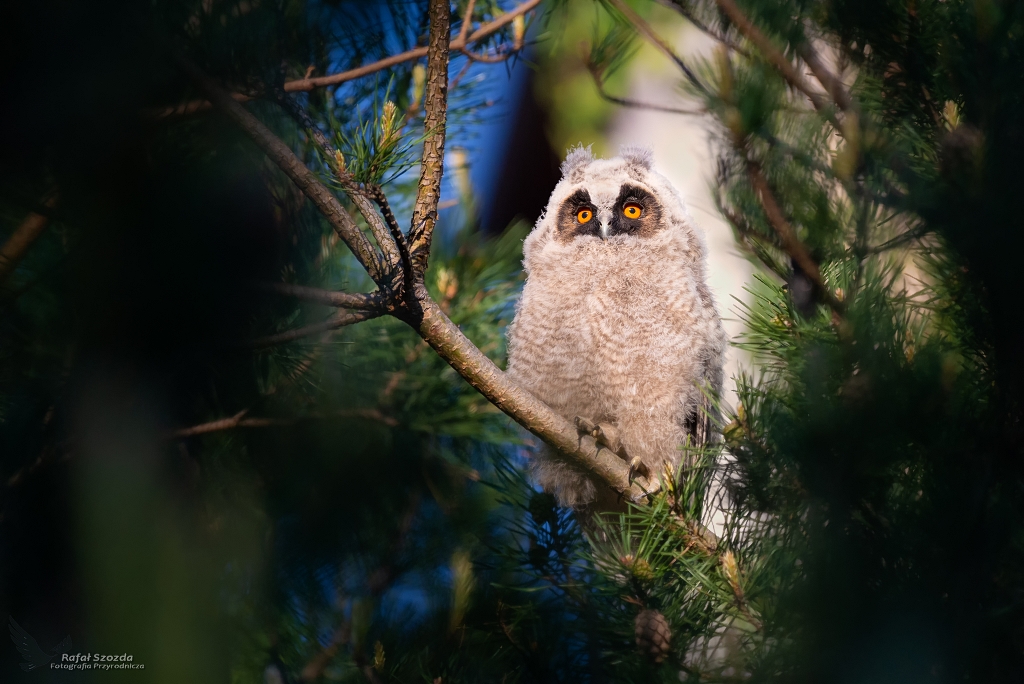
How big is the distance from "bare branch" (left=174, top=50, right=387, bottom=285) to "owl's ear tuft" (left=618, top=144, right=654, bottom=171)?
1.08 m

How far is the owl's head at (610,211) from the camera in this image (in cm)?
200

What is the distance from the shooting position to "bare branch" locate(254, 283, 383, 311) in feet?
4.06

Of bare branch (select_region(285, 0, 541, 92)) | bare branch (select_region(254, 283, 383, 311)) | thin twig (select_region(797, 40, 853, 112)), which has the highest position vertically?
bare branch (select_region(285, 0, 541, 92))

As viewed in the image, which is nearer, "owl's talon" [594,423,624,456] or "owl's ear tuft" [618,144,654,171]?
"owl's talon" [594,423,624,456]

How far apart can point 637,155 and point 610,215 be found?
25 centimetres

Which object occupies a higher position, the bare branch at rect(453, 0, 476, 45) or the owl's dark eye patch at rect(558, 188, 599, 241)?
the bare branch at rect(453, 0, 476, 45)

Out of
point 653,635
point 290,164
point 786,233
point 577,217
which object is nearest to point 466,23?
point 577,217

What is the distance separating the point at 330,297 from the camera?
4.10 feet

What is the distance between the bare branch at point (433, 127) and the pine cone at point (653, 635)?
0.78 meters

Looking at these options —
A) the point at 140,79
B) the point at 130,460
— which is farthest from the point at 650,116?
the point at 130,460

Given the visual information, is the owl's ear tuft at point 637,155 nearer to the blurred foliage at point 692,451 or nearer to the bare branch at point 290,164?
the blurred foliage at point 692,451

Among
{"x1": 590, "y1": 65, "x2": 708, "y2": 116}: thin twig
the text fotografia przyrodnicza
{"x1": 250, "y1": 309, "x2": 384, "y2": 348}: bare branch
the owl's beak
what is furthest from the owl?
the text fotografia przyrodnicza

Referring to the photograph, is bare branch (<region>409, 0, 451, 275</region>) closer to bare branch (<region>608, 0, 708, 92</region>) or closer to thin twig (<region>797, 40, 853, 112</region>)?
bare branch (<region>608, 0, 708, 92</region>)

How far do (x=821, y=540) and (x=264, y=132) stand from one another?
1.08m
